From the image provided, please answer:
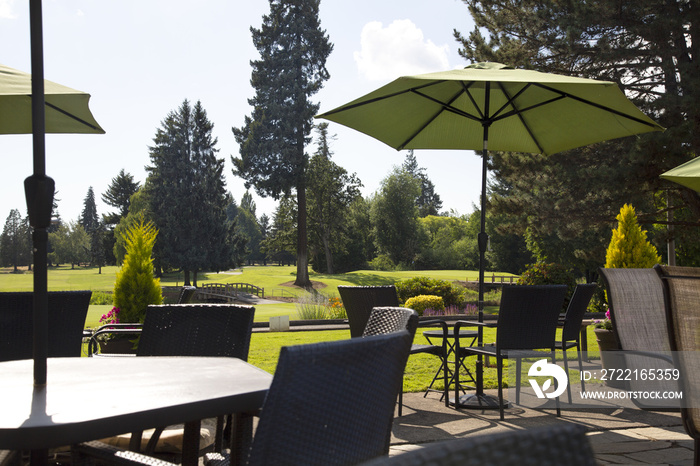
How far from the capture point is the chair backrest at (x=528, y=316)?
163 inches

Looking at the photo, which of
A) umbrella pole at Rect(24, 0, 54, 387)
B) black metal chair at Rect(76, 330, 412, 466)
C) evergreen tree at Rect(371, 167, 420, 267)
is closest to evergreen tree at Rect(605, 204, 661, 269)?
black metal chair at Rect(76, 330, 412, 466)

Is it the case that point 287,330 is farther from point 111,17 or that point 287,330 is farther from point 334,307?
point 111,17

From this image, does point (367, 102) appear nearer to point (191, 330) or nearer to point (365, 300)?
point (365, 300)

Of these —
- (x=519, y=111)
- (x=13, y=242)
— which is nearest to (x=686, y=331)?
(x=519, y=111)

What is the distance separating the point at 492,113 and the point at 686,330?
3577mm

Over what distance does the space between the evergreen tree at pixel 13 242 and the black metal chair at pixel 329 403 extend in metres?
47.0

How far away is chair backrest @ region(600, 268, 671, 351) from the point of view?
3.90 metres

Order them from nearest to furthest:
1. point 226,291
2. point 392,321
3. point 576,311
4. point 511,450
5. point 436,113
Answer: point 511,450
point 392,321
point 576,311
point 436,113
point 226,291

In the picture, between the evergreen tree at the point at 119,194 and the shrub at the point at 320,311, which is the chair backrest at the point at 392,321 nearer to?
the shrub at the point at 320,311

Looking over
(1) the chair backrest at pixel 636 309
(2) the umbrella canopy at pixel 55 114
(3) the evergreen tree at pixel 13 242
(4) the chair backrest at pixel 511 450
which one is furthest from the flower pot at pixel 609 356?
(3) the evergreen tree at pixel 13 242

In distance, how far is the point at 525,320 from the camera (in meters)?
4.21

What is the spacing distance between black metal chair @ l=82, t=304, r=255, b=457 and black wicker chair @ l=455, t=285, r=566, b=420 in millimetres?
2286

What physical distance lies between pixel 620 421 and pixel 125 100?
35.3ft

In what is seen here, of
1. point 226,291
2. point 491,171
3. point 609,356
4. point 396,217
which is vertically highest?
point 396,217
